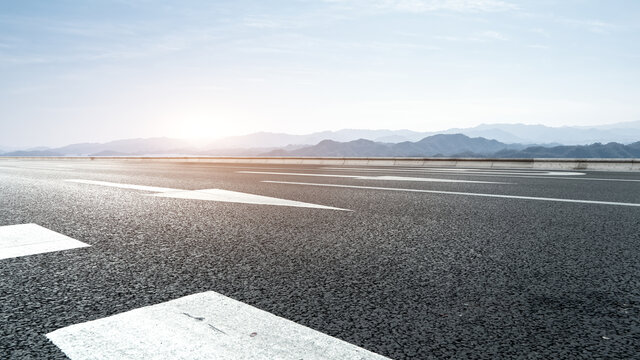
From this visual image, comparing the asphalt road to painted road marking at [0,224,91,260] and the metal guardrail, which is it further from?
the metal guardrail

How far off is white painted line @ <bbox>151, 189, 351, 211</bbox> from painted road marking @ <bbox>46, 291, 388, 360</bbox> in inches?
127

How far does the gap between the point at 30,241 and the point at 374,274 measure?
242cm

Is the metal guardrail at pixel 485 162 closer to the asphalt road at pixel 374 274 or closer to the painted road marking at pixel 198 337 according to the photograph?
the asphalt road at pixel 374 274

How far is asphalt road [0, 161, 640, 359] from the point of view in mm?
1670

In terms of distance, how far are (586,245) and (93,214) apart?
4.20 m

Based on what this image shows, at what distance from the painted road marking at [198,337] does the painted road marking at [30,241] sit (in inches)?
59.4

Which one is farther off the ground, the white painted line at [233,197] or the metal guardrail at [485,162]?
the metal guardrail at [485,162]

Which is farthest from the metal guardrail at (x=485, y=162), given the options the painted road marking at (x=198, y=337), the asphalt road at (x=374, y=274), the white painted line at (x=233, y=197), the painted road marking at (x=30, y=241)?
the painted road marking at (x=198, y=337)

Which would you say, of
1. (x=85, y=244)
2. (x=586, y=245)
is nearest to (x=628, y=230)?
(x=586, y=245)

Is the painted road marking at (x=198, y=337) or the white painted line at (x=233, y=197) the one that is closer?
the painted road marking at (x=198, y=337)

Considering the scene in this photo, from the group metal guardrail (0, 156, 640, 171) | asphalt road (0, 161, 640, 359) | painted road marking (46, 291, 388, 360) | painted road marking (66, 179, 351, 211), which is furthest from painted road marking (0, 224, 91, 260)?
metal guardrail (0, 156, 640, 171)

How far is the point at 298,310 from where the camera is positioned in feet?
6.23

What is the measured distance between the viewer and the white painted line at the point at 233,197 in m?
5.40

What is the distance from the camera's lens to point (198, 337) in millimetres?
1621
